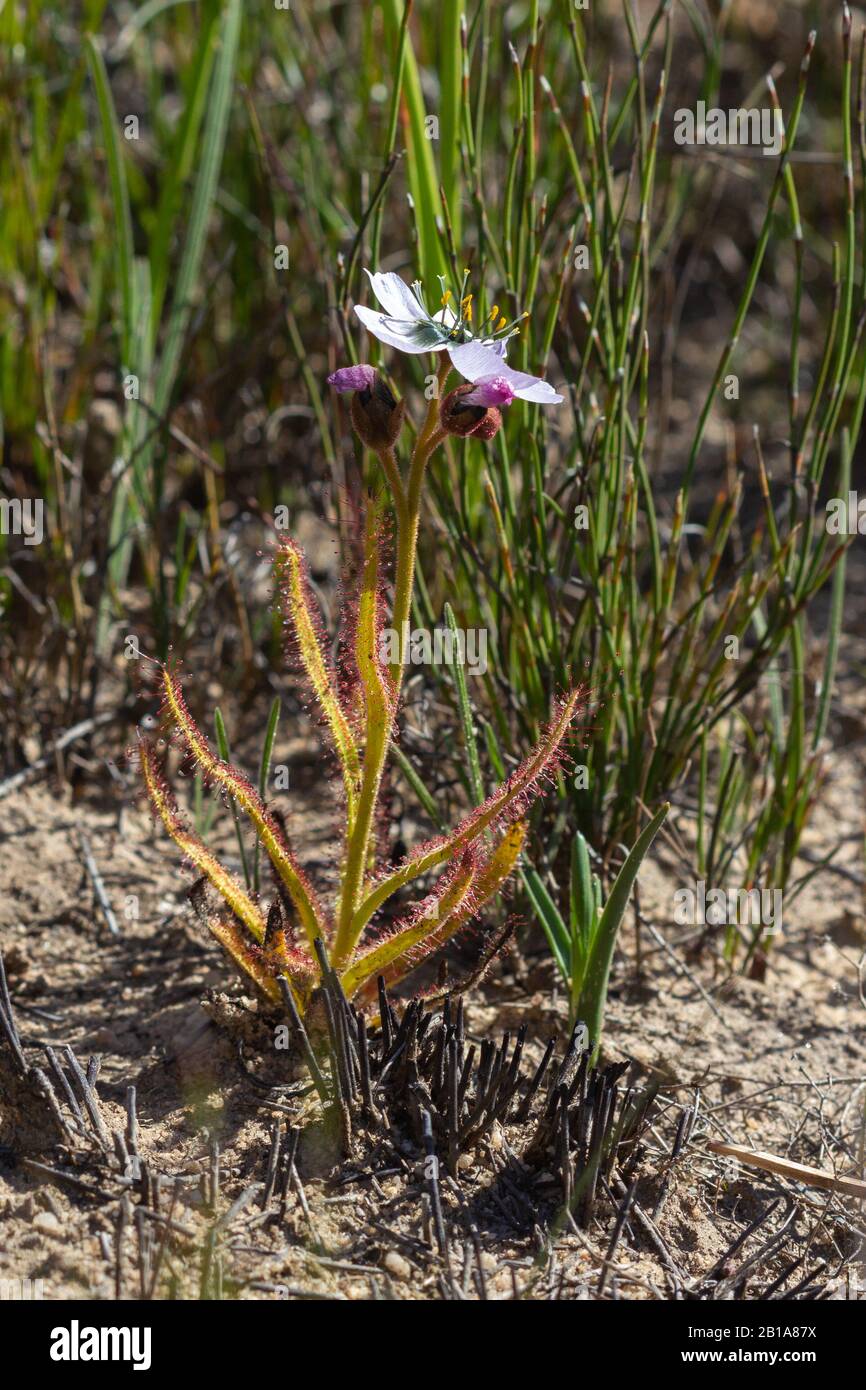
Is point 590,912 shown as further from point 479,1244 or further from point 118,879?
point 118,879

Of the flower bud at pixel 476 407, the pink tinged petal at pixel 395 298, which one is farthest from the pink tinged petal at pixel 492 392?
the pink tinged petal at pixel 395 298

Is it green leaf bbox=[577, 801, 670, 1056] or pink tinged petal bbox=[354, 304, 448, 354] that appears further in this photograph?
green leaf bbox=[577, 801, 670, 1056]

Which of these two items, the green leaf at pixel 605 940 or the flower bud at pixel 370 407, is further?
the green leaf at pixel 605 940

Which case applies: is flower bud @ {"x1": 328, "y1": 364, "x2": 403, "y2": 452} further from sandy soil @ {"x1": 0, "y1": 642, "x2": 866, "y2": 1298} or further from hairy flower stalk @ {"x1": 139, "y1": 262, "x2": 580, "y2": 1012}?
sandy soil @ {"x1": 0, "y1": 642, "x2": 866, "y2": 1298}

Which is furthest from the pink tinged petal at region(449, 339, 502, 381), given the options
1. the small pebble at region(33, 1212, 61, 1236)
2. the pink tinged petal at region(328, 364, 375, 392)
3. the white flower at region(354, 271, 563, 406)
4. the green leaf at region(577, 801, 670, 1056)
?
the small pebble at region(33, 1212, 61, 1236)

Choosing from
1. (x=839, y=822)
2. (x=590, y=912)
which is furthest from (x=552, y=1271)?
(x=839, y=822)

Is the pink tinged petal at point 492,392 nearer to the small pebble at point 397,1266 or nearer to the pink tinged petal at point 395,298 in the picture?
the pink tinged petal at point 395,298

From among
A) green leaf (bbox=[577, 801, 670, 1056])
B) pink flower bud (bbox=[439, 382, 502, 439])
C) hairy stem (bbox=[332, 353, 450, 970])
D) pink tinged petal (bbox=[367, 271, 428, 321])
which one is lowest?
green leaf (bbox=[577, 801, 670, 1056])
